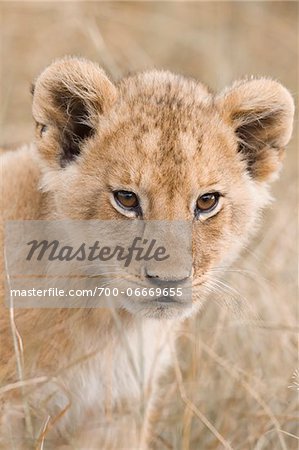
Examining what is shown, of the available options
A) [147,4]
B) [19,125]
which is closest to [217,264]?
[19,125]

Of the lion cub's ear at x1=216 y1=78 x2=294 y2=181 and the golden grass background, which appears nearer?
the lion cub's ear at x1=216 y1=78 x2=294 y2=181

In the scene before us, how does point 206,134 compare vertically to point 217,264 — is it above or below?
above

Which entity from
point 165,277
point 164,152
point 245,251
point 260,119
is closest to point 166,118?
point 164,152

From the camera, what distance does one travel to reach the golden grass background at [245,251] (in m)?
5.35

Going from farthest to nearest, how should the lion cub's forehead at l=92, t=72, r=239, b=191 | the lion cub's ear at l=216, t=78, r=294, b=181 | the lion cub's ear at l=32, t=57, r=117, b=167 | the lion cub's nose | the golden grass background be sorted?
the golden grass background, the lion cub's ear at l=216, t=78, r=294, b=181, the lion cub's ear at l=32, t=57, r=117, b=167, the lion cub's forehead at l=92, t=72, r=239, b=191, the lion cub's nose

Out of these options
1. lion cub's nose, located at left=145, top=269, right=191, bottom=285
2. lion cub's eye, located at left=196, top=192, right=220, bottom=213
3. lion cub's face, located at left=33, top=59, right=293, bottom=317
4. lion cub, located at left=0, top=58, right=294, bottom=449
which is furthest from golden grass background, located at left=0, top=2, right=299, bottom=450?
lion cub's nose, located at left=145, top=269, right=191, bottom=285

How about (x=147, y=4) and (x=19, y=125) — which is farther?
(x=147, y=4)

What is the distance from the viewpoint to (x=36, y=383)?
184 inches

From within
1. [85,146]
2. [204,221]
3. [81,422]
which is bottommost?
[81,422]

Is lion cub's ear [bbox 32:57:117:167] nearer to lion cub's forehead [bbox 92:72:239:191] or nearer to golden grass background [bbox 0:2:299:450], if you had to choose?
lion cub's forehead [bbox 92:72:239:191]

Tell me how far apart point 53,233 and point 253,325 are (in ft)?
5.16

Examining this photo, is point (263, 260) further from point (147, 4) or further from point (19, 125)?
point (147, 4)

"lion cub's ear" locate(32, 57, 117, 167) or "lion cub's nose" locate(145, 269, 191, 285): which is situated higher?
"lion cub's ear" locate(32, 57, 117, 167)

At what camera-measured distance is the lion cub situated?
4.35m
